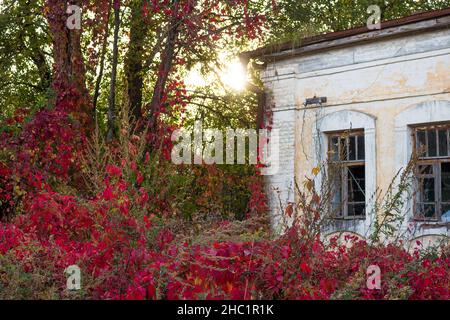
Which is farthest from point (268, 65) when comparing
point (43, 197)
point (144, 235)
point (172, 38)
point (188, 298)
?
point (188, 298)

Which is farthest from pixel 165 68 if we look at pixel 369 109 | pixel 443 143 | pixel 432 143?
pixel 443 143

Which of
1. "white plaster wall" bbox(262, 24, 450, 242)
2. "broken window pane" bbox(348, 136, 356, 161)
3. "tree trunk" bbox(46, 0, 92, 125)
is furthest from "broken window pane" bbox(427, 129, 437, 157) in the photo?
"tree trunk" bbox(46, 0, 92, 125)

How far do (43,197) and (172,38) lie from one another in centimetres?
597

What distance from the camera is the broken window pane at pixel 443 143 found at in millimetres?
10516

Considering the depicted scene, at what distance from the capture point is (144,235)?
Result: 520 cm

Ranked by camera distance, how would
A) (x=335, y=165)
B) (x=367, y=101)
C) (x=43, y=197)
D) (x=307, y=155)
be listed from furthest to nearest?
(x=307, y=155) → (x=367, y=101) → (x=43, y=197) → (x=335, y=165)

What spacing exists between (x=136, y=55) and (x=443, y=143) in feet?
22.9

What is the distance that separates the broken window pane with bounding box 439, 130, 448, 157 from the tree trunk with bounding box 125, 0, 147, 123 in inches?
229

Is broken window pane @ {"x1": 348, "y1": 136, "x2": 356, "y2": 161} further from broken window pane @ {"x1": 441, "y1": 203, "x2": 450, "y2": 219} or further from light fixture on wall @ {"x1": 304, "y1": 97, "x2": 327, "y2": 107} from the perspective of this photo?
broken window pane @ {"x1": 441, "y1": 203, "x2": 450, "y2": 219}

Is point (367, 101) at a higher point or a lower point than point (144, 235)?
higher

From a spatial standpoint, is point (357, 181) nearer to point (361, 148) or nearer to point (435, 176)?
point (361, 148)

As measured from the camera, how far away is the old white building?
34.6 ft

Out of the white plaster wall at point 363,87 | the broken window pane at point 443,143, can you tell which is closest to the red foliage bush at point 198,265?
the broken window pane at point 443,143
